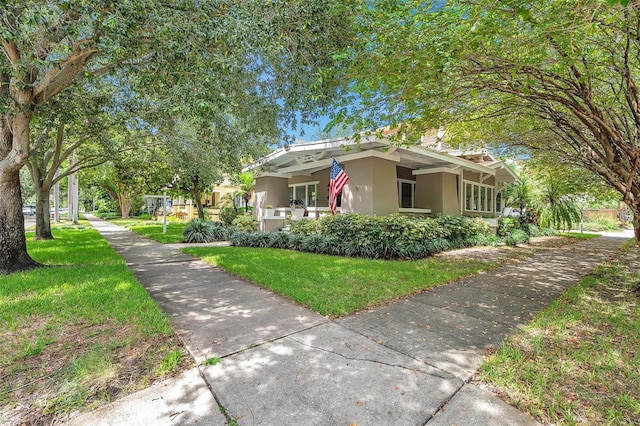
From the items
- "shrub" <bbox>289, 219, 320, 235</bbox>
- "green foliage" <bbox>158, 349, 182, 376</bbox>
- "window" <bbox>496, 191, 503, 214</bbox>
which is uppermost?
"window" <bbox>496, 191, 503, 214</bbox>

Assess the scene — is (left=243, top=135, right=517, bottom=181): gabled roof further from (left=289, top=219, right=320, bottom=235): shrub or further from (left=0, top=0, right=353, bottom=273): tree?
(left=0, top=0, right=353, bottom=273): tree

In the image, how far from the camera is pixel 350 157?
1112cm

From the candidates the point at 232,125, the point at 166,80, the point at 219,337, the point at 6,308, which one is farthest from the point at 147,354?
the point at 232,125

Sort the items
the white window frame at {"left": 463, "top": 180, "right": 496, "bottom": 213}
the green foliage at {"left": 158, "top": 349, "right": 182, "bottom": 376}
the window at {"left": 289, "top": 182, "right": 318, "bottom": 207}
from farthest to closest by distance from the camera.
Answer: the white window frame at {"left": 463, "top": 180, "right": 496, "bottom": 213} < the window at {"left": 289, "top": 182, "right": 318, "bottom": 207} < the green foliage at {"left": 158, "top": 349, "right": 182, "bottom": 376}

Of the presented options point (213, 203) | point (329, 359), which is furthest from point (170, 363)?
point (213, 203)

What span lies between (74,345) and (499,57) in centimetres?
688

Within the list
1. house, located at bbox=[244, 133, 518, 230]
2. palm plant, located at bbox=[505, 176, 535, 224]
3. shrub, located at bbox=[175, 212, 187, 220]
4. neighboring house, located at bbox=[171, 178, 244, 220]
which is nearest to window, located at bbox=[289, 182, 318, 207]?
house, located at bbox=[244, 133, 518, 230]

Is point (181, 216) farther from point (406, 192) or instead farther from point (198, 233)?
point (406, 192)

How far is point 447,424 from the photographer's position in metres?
2.13

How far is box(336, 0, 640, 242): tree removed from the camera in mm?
3949

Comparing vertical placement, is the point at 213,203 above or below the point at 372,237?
above

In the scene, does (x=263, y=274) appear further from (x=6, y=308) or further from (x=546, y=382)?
(x=546, y=382)

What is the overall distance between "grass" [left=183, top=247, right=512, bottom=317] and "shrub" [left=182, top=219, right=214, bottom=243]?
117 inches

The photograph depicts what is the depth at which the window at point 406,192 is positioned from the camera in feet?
45.6
